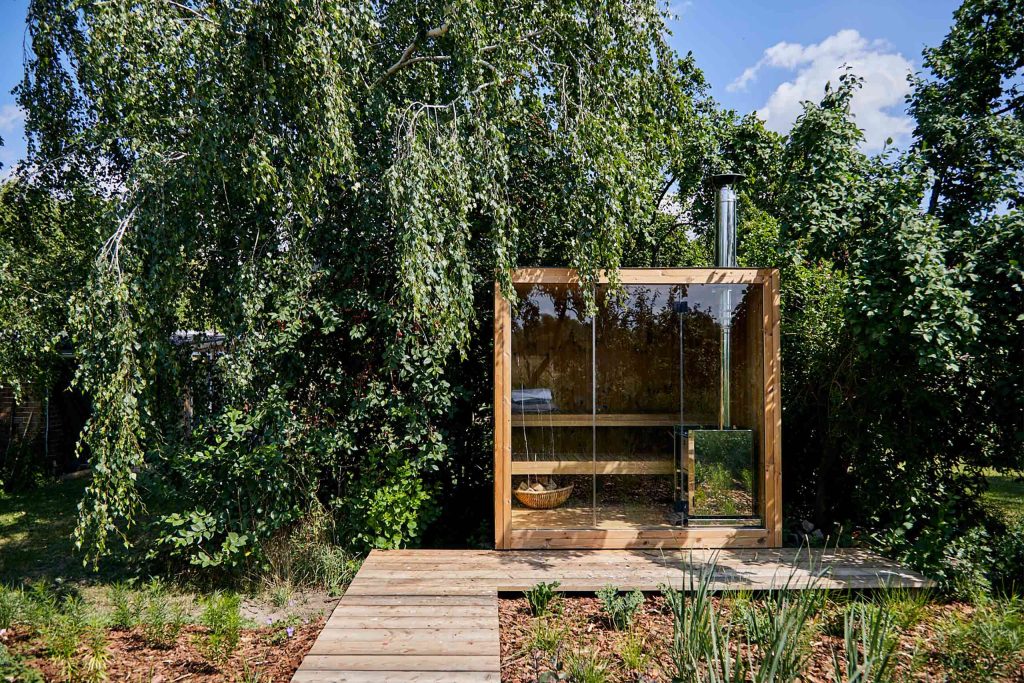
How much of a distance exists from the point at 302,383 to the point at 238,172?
1.81m

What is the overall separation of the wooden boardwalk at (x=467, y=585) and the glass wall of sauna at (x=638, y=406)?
0.51 m

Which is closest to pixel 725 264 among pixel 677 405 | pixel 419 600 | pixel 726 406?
pixel 726 406

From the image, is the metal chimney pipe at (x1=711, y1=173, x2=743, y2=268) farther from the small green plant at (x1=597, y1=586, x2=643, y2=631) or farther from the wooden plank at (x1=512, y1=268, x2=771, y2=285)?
the small green plant at (x1=597, y1=586, x2=643, y2=631)

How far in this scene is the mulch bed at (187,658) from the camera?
3473mm

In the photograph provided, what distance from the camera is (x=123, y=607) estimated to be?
Result: 417cm

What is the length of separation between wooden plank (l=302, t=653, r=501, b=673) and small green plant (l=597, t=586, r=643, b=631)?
930mm

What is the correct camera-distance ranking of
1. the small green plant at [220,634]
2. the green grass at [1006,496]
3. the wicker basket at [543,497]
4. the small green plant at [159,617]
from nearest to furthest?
1. the small green plant at [220,634]
2. the small green plant at [159,617]
3. the wicker basket at [543,497]
4. the green grass at [1006,496]

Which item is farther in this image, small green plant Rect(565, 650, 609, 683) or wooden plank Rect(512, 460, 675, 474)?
wooden plank Rect(512, 460, 675, 474)

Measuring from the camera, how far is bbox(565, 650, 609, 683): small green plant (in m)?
3.18

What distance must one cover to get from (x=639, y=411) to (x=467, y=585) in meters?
2.41

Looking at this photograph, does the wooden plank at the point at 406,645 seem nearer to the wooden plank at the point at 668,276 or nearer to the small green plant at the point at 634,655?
the small green plant at the point at 634,655

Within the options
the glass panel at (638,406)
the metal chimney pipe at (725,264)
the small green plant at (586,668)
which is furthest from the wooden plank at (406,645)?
the metal chimney pipe at (725,264)

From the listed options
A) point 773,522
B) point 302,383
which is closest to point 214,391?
point 302,383

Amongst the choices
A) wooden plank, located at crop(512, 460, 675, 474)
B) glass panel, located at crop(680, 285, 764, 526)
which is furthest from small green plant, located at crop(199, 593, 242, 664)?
glass panel, located at crop(680, 285, 764, 526)
